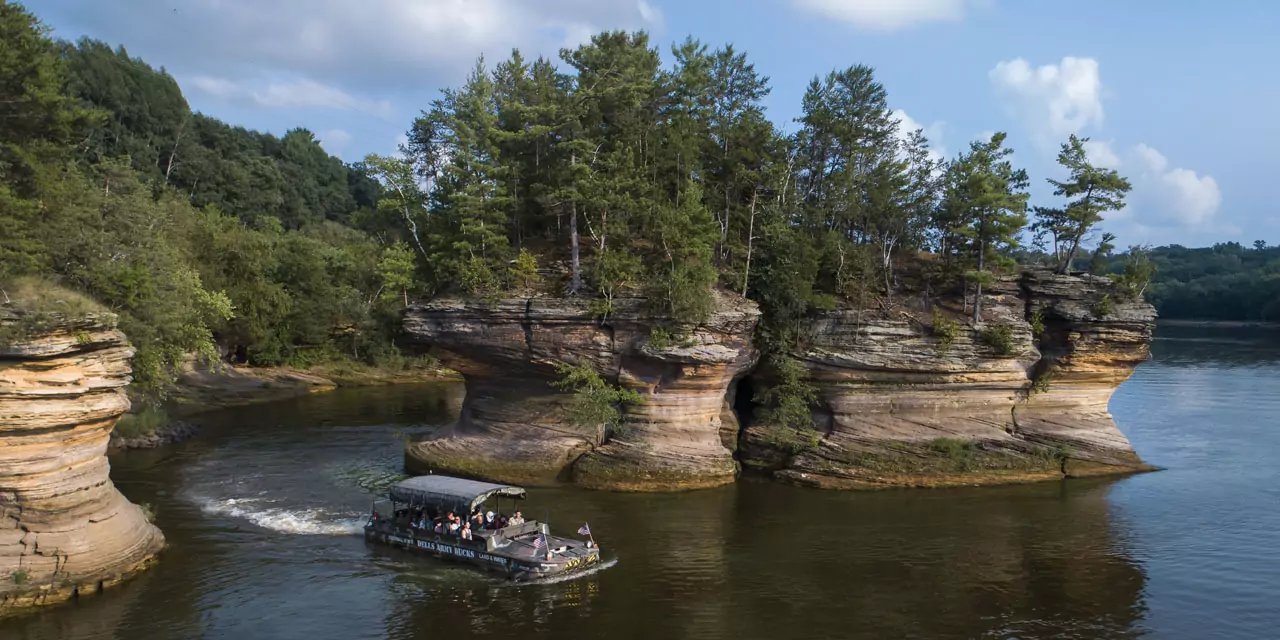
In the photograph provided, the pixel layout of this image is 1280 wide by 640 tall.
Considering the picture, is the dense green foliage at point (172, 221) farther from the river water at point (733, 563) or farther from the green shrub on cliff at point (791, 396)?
the green shrub on cliff at point (791, 396)

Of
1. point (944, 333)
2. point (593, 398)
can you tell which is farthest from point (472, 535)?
point (944, 333)

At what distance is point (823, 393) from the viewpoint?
40344 millimetres

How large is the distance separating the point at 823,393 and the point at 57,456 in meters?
32.3

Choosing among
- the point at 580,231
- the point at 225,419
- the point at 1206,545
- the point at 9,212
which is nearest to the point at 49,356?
the point at 9,212

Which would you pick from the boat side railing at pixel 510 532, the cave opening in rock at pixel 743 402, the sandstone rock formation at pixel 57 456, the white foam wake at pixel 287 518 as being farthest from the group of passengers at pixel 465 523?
the cave opening in rock at pixel 743 402

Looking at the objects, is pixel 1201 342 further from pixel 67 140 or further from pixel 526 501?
pixel 67 140

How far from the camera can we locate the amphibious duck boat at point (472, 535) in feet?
86.8

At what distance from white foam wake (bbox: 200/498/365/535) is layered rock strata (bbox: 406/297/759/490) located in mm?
7836

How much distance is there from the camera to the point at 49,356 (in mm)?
23375

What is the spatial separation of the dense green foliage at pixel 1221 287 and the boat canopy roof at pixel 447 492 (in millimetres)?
110669

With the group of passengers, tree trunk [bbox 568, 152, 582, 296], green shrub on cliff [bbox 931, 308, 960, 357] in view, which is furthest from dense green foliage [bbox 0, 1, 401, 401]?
green shrub on cliff [bbox 931, 308, 960, 357]

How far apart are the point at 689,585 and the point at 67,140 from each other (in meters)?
30.9

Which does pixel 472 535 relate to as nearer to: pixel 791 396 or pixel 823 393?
pixel 791 396

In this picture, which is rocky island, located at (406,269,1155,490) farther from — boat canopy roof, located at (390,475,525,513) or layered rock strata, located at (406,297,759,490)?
boat canopy roof, located at (390,475,525,513)
